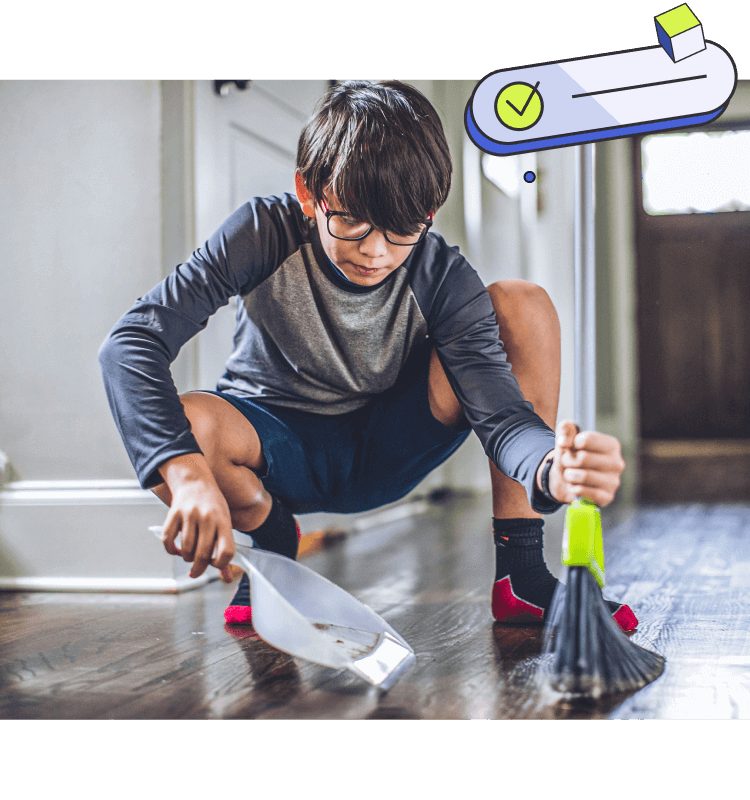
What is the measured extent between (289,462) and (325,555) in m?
0.46

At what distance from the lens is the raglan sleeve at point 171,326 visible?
2.19ft

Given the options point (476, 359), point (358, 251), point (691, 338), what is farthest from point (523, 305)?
point (691, 338)

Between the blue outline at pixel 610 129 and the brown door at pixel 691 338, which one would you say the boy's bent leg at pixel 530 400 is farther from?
the brown door at pixel 691 338

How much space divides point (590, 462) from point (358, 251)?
297 mm

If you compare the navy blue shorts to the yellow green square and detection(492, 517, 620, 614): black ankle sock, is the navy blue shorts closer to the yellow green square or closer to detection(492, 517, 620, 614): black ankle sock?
detection(492, 517, 620, 614): black ankle sock

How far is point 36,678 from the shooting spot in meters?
0.66


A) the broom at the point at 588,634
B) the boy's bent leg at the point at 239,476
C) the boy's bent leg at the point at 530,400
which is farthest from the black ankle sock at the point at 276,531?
the broom at the point at 588,634

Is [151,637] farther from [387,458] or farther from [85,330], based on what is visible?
[85,330]

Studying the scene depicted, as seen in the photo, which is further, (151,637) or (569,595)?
(151,637)

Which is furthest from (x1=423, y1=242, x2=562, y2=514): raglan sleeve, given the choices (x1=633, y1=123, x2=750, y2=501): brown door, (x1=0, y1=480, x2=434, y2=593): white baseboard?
(x1=633, y1=123, x2=750, y2=501): brown door

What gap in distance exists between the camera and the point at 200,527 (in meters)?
0.61

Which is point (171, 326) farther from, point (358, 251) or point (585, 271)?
point (585, 271)

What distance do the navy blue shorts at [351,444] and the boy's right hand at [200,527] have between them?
18cm
